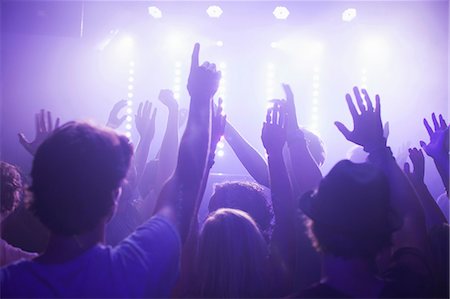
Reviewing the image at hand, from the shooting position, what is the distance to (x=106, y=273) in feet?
3.34

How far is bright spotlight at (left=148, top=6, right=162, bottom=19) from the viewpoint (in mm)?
5849

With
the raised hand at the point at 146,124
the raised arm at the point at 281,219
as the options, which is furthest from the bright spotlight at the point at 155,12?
the raised arm at the point at 281,219

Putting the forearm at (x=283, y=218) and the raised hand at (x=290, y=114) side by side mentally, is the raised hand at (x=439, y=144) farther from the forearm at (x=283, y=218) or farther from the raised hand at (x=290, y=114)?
the forearm at (x=283, y=218)

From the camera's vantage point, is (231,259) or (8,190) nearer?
(231,259)

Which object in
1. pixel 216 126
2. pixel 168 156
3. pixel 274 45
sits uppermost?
pixel 274 45

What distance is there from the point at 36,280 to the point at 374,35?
6.51m

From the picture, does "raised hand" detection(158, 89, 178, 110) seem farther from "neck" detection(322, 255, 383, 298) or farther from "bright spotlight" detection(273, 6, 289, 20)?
"bright spotlight" detection(273, 6, 289, 20)

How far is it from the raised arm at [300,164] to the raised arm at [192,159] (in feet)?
2.71

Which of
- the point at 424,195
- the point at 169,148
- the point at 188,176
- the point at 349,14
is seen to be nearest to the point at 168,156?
the point at 169,148

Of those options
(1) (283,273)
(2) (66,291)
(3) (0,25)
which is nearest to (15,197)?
(2) (66,291)

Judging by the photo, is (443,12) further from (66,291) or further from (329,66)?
(66,291)

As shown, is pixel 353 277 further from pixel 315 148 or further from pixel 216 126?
pixel 315 148

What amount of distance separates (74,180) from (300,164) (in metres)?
1.32

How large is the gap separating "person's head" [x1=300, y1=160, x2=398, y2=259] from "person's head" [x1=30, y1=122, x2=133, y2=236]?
28.9 inches
